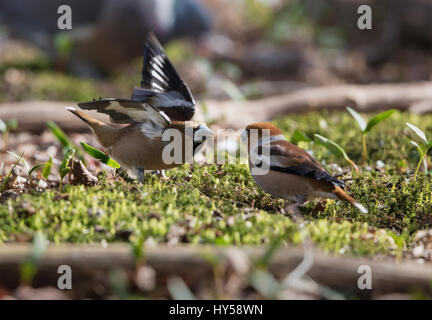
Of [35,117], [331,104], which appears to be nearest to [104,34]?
[35,117]

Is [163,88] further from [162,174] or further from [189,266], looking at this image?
[189,266]

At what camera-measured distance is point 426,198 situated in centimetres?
374

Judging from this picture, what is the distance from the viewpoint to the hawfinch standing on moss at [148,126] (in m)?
3.53

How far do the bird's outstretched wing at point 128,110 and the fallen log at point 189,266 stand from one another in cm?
119

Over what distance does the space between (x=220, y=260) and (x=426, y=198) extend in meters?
2.03

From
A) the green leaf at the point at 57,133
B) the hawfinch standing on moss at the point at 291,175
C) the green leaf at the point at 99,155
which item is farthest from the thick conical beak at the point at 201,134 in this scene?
the green leaf at the point at 57,133

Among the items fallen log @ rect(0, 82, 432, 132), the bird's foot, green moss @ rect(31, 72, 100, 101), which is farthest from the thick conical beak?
green moss @ rect(31, 72, 100, 101)

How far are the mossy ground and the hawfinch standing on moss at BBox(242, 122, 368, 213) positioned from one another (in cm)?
15

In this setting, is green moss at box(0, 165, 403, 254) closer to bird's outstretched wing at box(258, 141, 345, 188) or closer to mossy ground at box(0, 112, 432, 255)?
mossy ground at box(0, 112, 432, 255)

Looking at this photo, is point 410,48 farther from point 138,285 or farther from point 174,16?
point 138,285

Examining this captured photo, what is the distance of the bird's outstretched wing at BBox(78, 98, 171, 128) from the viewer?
3.43 metres

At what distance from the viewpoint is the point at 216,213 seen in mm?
3275

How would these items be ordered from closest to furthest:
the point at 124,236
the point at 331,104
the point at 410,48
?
1. the point at 124,236
2. the point at 331,104
3. the point at 410,48

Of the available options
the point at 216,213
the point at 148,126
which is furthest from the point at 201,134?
the point at 216,213
